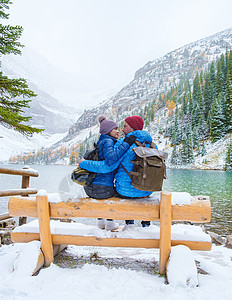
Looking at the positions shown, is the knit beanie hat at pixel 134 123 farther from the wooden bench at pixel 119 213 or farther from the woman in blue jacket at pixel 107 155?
the wooden bench at pixel 119 213

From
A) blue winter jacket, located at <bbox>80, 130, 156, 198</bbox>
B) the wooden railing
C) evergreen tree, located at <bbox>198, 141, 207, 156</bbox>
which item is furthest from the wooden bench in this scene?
evergreen tree, located at <bbox>198, 141, 207, 156</bbox>

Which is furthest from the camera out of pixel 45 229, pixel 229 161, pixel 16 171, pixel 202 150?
pixel 202 150

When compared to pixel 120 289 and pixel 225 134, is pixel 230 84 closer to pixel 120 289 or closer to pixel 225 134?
pixel 225 134

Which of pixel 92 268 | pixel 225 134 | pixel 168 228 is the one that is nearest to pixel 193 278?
pixel 168 228

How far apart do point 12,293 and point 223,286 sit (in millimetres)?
2778

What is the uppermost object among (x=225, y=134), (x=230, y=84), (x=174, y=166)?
(x=230, y=84)

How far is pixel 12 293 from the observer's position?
2498 mm

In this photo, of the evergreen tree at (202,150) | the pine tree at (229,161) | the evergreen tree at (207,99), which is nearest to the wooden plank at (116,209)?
the pine tree at (229,161)

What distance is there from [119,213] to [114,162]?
790mm

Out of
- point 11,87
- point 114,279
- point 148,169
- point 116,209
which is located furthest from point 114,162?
point 11,87

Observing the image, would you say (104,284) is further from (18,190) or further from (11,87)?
(11,87)

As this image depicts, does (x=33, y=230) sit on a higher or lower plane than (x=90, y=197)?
lower

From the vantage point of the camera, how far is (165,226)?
2953 mm

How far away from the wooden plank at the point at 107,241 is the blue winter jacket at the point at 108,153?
91 centimetres
